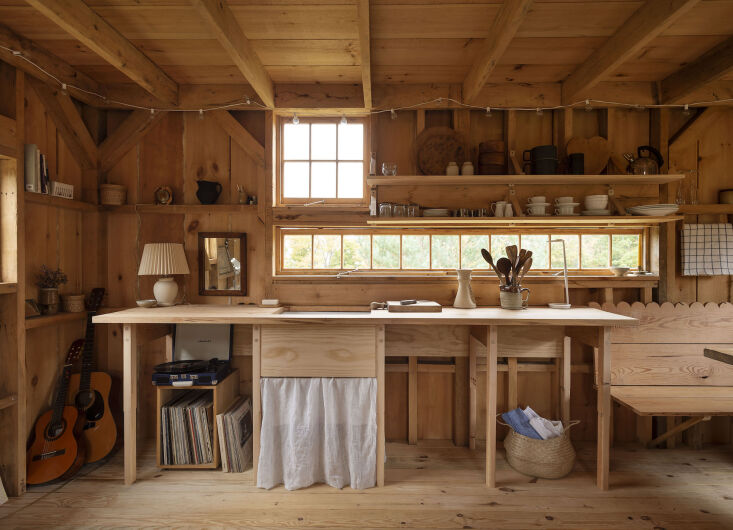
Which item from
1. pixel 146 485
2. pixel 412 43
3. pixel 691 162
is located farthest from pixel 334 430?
pixel 691 162

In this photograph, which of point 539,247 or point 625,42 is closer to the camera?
point 625,42

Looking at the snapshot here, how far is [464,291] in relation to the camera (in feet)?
9.43

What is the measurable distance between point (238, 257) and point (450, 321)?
172 cm

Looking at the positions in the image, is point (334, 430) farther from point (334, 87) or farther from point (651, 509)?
point (334, 87)

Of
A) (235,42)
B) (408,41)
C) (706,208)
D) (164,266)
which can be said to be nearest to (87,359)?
(164,266)

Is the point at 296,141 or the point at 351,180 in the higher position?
the point at 296,141

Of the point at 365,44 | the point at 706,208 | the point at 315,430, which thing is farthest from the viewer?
the point at 706,208

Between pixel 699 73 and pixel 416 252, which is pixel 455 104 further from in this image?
pixel 699 73

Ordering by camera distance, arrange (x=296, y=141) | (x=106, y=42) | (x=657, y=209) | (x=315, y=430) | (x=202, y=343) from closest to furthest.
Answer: (x=106, y=42), (x=315, y=430), (x=657, y=209), (x=202, y=343), (x=296, y=141)

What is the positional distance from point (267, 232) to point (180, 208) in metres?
0.70

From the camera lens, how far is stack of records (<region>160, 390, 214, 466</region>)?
2.62 metres

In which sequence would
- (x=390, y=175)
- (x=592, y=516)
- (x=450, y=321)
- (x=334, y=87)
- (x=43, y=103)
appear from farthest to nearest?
(x=334, y=87), (x=390, y=175), (x=43, y=103), (x=450, y=321), (x=592, y=516)

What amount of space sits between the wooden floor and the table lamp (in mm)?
1156

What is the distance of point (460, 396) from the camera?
10.0 feet
